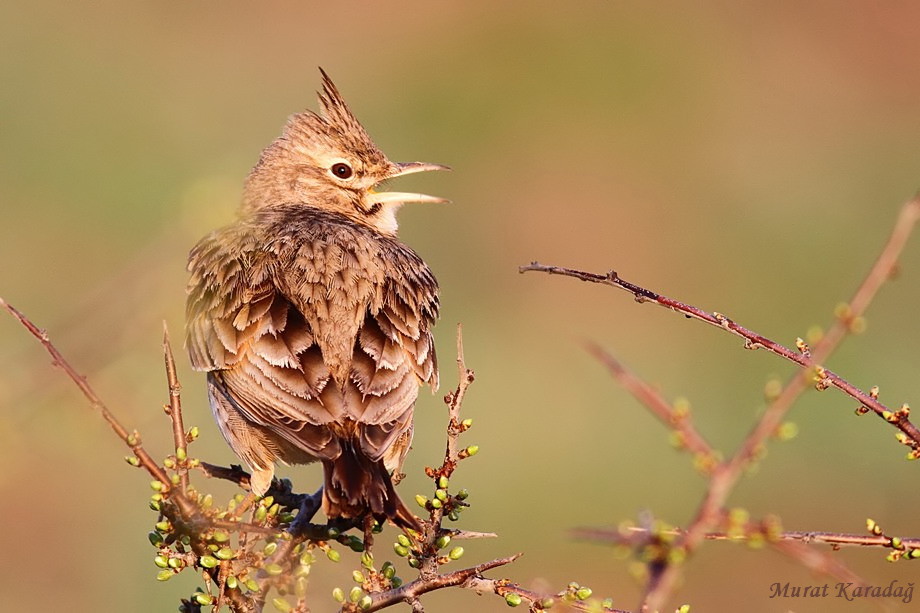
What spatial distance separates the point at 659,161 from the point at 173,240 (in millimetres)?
15337

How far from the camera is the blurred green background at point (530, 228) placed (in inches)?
357

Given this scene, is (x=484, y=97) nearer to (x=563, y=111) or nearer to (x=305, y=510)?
(x=563, y=111)

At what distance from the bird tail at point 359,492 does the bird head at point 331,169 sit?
2.13 meters

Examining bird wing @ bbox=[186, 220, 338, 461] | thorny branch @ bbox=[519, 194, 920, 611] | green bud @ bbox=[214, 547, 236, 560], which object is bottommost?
thorny branch @ bbox=[519, 194, 920, 611]

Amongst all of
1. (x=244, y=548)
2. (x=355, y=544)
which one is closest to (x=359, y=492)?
(x=355, y=544)

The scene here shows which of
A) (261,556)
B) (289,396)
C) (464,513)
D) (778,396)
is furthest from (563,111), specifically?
(778,396)

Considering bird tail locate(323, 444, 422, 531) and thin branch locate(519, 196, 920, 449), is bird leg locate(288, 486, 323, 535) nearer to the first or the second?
bird tail locate(323, 444, 422, 531)

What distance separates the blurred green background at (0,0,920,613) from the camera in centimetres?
906

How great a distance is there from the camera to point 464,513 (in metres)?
9.98

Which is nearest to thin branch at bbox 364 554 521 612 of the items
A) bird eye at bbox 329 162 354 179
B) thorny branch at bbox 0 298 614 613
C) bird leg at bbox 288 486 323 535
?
thorny branch at bbox 0 298 614 613

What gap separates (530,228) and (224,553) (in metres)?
13.0

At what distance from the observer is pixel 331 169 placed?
6383 mm

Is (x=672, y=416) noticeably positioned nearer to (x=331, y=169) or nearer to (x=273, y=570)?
(x=273, y=570)

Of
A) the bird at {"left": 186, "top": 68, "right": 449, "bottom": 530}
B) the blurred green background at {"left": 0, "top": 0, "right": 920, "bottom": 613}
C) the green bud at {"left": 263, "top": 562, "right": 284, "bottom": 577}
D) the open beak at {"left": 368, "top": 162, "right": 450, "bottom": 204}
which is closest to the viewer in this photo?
the green bud at {"left": 263, "top": 562, "right": 284, "bottom": 577}
